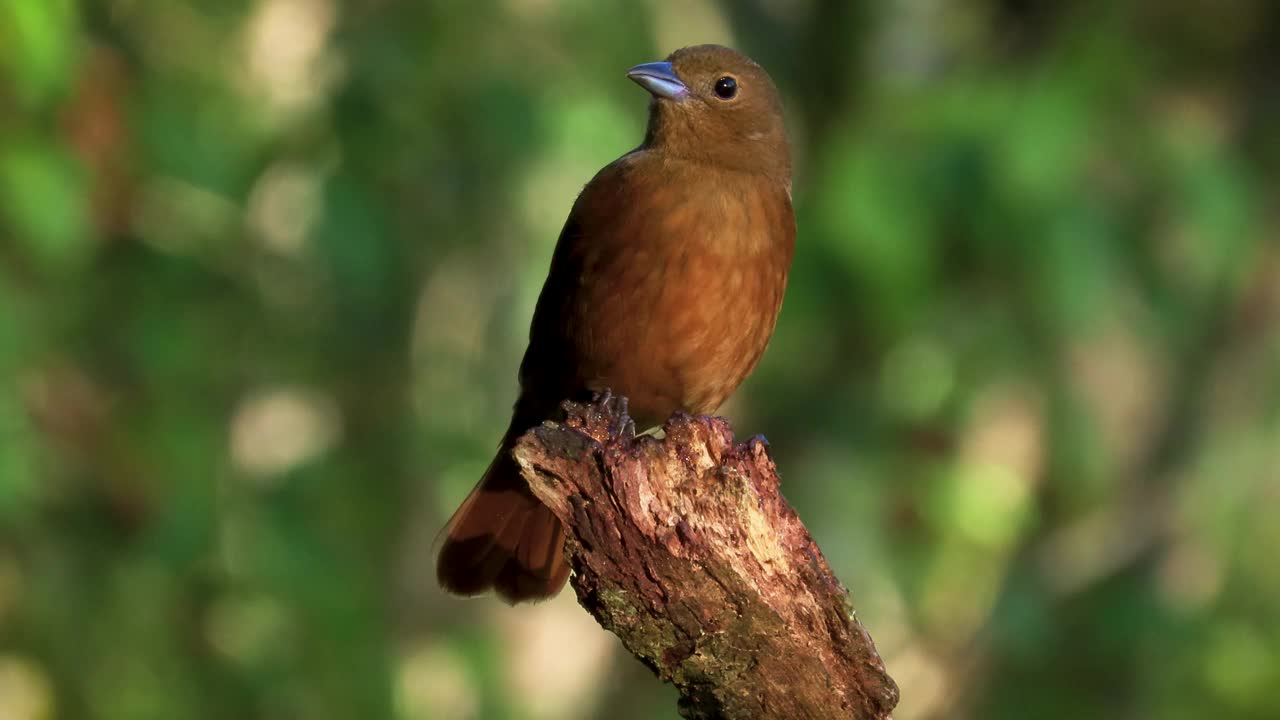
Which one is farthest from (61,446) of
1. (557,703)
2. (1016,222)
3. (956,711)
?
(956,711)

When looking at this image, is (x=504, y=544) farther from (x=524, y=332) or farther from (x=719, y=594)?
(x=524, y=332)

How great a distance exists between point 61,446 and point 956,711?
390cm

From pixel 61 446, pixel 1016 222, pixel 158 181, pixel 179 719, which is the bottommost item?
pixel 179 719

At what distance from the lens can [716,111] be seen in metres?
4.22

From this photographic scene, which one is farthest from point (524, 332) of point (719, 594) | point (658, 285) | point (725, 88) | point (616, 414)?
point (719, 594)

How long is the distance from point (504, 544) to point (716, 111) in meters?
1.15

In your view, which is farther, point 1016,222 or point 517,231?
point 517,231

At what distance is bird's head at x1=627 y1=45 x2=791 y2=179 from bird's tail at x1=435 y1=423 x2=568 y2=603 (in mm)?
819

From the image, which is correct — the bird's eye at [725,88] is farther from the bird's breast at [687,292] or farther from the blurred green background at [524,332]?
the blurred green background at [524,332]

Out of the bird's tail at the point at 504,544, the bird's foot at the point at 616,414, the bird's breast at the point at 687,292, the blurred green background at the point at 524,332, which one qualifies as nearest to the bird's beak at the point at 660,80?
the bird's breast at the point at 687,292

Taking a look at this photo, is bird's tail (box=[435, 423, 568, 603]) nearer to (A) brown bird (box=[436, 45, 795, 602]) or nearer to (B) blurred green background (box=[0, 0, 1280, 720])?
(A) brown bird (box=[436, 45, 795, 602])

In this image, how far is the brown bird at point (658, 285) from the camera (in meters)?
3.92

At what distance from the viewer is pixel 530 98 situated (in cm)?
577

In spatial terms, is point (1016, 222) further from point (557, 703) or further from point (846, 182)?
point (557, 703)
